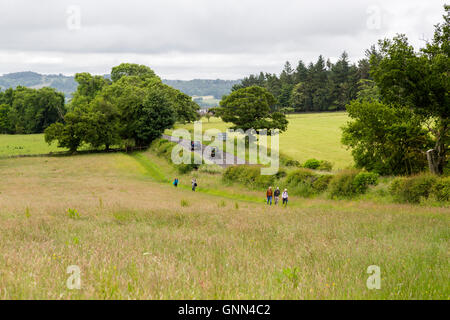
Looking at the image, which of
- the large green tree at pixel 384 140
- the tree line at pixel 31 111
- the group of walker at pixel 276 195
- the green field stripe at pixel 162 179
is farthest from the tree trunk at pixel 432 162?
the tree line at pixel 31 111

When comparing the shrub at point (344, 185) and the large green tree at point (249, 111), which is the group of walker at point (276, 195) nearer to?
the shrub at point (344, 185)

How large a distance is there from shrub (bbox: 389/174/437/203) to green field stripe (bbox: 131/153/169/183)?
29.1 m

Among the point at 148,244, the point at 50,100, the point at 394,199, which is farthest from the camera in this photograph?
the point at 50,100

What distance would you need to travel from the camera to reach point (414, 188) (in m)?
23.4

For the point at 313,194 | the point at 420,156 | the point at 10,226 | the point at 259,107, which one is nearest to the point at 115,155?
the point at 259,107

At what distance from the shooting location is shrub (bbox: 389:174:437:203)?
2297 centimetres

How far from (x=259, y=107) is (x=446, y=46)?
3544 cm

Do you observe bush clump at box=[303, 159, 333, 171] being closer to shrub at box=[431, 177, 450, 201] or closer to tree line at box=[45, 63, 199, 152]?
shrub at box=[431, 177, 450, 201]

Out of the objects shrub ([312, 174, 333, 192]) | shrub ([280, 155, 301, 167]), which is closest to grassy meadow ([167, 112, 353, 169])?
shrub ([280, 155, 301, 167])

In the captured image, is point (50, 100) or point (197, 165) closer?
point (197, 165)

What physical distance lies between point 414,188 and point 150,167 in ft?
137

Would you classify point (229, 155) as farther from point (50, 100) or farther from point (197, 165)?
point (50, 100)

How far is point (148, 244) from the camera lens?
24.1 ft

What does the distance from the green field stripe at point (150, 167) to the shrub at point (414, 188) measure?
29.1 m
